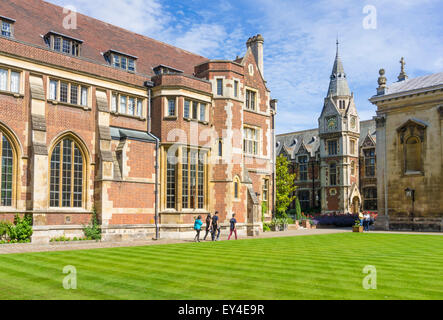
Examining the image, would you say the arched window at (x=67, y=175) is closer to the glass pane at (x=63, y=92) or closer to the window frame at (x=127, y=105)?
the glass pane at (x=63, y=92)

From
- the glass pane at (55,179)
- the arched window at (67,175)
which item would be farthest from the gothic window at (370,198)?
the glass pane at (55,179)

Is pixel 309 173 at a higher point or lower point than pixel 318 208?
higher

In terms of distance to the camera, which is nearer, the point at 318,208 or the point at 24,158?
the point at 24,158

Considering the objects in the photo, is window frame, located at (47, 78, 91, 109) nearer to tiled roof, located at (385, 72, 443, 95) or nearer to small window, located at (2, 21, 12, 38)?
small window, located at (2, 21, 12, 38)

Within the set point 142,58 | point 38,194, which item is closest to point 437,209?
point 142,58

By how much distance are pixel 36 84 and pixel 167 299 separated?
1772 centimetres

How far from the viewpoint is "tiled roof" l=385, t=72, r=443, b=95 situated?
35825mm

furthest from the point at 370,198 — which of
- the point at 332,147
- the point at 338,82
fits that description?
the point at 338,82

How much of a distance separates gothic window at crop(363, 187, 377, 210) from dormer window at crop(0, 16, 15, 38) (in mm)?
50559

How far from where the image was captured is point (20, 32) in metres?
23.5

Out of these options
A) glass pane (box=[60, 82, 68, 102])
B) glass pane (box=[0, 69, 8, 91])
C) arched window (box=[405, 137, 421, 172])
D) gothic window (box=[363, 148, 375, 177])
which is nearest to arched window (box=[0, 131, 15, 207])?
glass pane (box=[0, 69, 8, 91])

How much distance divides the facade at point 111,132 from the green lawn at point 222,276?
8.09 metres
